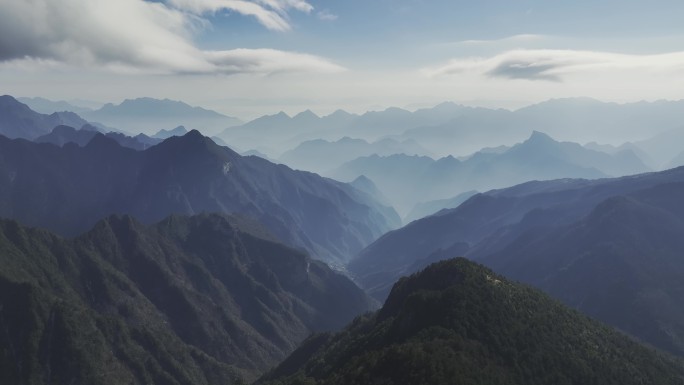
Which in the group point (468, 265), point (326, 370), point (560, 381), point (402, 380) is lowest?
point (326, 370)

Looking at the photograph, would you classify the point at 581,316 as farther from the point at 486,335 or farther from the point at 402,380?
the point at 402,380

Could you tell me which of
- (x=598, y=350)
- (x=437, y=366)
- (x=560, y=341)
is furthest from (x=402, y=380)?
(x=598, y=350)

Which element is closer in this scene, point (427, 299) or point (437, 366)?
point (437, 366)

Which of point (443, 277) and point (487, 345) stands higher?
point (443, 277)

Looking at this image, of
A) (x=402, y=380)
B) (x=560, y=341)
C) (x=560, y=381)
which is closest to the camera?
(x=402, y=380)

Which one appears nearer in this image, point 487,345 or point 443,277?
point 487,345

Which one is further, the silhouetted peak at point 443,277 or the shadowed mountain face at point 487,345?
the silhouetted peak at point 443,277

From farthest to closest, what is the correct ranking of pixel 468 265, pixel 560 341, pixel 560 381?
pixel 468 265, pixel 560 341, pixel 560 381

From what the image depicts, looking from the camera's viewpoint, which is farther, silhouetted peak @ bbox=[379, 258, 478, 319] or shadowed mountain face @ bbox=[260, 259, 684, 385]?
silhouetted peak @ bbox=[379, 258, 478, 319]
